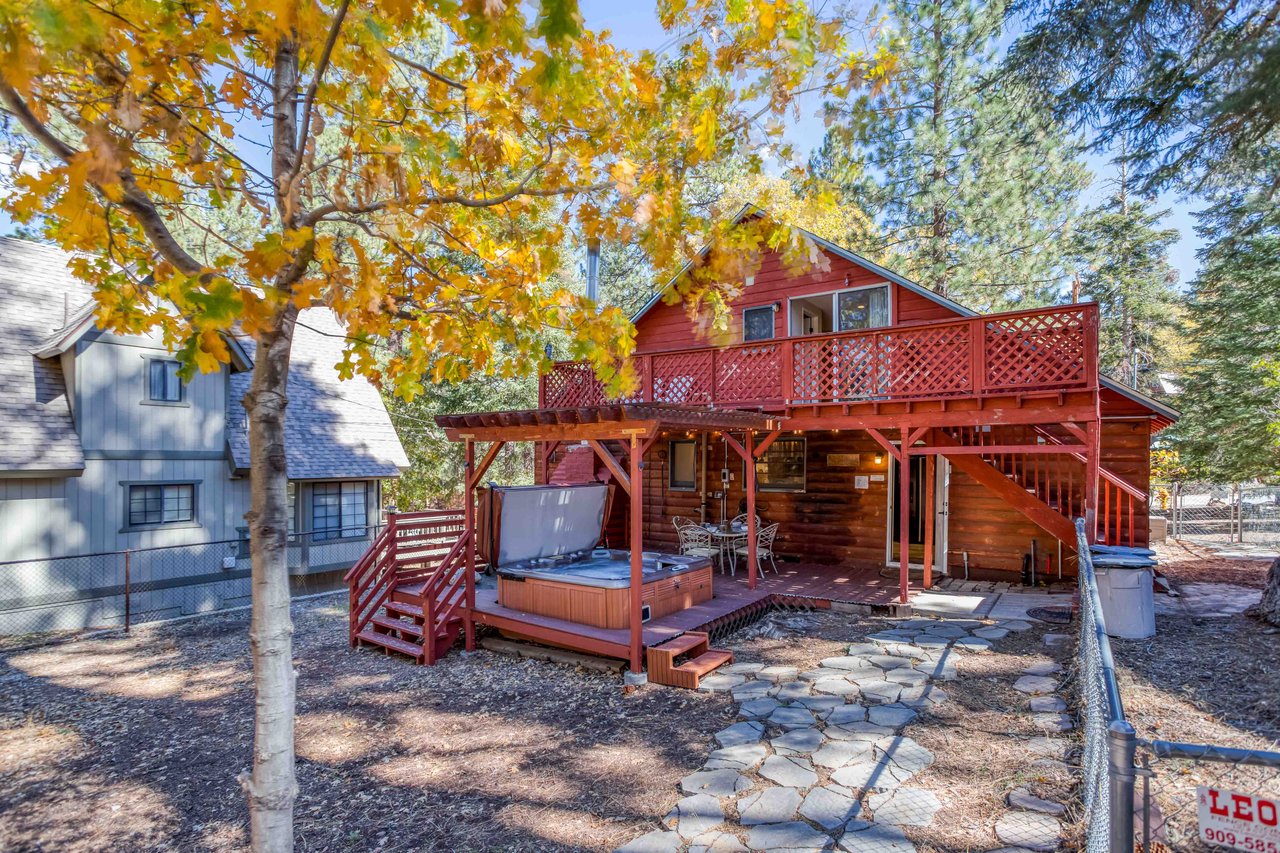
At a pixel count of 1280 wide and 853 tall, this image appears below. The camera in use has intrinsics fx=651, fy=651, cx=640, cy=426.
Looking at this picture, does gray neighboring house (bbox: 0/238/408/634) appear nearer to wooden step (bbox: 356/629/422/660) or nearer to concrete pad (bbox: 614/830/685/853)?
wooden step (bbox: 356/629/422/660)

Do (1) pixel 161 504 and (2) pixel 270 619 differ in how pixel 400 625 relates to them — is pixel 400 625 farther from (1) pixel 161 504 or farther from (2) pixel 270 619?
(1) pixel 161 504

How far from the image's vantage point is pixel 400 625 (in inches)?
312

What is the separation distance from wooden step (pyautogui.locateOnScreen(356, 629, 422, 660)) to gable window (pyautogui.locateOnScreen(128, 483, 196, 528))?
6.22m

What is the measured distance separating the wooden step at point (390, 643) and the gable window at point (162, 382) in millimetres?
6759

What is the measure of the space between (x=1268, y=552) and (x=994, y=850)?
14.8 meters

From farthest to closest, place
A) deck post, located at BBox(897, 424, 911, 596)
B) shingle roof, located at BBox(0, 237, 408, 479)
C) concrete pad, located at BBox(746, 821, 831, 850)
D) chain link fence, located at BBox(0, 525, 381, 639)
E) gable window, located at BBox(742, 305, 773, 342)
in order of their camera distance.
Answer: gable window, located at BBox(742, 305, 773, 342) → shingle roof, located at BBox(0, 237, 408, 479) → chain link fence, located at BBox(0, 525, 381, 639) → deck post, located at BBox(897, 424, 911, 596) → concrete pad, located at BBox(746, 821, 831, 850)

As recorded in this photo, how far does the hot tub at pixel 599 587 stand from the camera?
727cm

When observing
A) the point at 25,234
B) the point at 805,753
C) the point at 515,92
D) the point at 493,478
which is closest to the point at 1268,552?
the point at 805,753

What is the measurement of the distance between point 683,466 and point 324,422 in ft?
27.0

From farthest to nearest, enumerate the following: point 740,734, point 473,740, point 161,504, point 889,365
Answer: point 161,504 < point 889,365 < point 473,740 < point 740,734

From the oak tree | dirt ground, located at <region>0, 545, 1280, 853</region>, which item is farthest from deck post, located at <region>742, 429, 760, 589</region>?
the oak tree

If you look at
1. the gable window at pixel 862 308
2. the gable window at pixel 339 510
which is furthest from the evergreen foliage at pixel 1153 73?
the gable window at pixel 339 510

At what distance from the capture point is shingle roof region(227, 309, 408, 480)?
13298 millimetres

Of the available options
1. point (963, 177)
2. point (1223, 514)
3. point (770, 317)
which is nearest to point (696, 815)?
point (770, 317)
